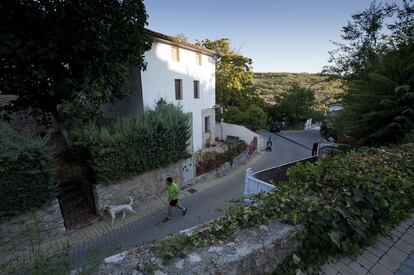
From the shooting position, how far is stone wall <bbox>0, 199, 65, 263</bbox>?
593 centimetres

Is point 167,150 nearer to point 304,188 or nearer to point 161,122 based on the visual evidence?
point 161,122

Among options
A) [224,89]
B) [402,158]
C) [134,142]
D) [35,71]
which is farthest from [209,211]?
[224,89]

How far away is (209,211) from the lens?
845 centimetres

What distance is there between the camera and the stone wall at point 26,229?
5.93 m

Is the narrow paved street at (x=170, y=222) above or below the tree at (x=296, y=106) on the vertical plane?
below

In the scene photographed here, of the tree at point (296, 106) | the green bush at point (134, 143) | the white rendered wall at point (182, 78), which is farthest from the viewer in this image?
the tree at point (296, 106)

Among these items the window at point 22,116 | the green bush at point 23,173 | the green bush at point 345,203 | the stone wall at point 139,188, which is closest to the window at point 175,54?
the stone wall at point 139,188

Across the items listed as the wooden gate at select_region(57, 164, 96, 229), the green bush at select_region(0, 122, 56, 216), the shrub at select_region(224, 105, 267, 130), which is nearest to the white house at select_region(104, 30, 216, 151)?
the wooden gate at select_region(57, 164, 96, 229)

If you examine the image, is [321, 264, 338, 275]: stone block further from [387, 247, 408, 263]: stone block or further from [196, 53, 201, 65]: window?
[196, 53, 201, 65]: window

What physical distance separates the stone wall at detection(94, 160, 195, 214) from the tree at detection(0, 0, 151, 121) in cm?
284

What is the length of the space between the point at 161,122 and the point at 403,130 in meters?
8.10

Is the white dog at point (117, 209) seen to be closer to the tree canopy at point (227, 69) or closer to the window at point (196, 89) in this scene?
the window at point (196, 89)

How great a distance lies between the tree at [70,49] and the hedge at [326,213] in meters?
6.99

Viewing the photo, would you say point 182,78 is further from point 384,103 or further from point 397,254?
point 397,254
